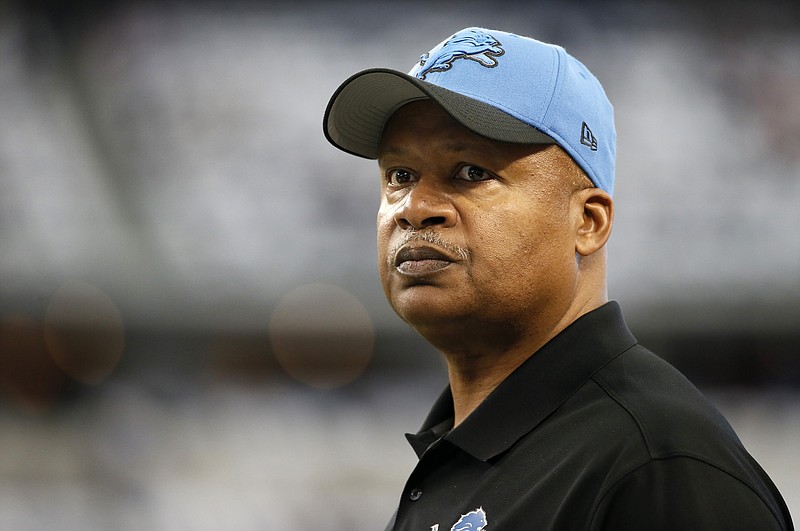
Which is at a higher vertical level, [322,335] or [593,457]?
[322,335]

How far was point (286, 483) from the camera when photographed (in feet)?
15.1

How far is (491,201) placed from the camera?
1.17 metres

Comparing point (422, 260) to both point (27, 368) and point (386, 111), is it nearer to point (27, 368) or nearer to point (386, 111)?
point (386, 111)

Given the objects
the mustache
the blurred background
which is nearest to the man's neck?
the mustache

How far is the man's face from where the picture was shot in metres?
1.17

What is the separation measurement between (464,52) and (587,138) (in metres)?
0.19

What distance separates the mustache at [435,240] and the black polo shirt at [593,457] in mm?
152

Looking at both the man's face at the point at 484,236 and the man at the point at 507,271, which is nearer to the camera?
the man at the point at 507,271

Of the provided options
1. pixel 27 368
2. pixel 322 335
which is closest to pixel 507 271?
pixel 322 335

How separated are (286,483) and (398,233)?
11.8 feet

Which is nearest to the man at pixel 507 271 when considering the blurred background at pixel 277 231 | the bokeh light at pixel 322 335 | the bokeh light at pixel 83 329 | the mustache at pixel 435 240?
the mustache at pixel 435 240

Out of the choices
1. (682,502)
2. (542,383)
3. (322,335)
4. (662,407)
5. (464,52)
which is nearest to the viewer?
(682,502)

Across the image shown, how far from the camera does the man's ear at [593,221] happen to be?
1.22 metres

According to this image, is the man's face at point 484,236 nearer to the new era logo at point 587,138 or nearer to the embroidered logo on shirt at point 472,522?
the new era logo at point 587,138
